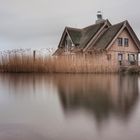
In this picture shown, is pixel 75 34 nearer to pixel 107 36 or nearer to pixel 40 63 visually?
pixel 107 36

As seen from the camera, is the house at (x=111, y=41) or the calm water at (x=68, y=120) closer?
the calm water at (x=68, y=120)

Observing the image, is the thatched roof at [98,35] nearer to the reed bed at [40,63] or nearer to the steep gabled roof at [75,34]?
the steep gabled roof at [75,34]

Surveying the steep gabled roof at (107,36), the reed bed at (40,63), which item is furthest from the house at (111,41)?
the reed bed at (40,63)

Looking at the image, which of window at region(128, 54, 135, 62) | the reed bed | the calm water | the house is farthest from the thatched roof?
the calm water

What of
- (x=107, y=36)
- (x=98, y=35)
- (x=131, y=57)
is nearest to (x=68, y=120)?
(x=107, y=36)

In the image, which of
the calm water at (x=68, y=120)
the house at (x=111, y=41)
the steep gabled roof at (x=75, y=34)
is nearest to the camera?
the calm water at (x=68, y=120)

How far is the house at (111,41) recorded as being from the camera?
19734mm

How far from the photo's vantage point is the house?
64.7ft

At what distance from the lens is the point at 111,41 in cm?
1939

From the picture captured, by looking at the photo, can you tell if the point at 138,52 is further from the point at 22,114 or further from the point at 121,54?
the point at 22,114

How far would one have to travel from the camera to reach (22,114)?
2.82 meters

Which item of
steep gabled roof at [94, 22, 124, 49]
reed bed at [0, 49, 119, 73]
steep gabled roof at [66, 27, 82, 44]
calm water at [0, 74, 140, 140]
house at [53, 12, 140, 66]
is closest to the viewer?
calm water at [0, 74, 140, 140]

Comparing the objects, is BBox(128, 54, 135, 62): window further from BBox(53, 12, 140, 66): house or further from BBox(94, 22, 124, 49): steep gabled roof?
BBox(94, 22, 124, 49): steep gabled roof

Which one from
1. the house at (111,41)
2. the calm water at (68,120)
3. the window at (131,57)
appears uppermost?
the house at (111,41)
